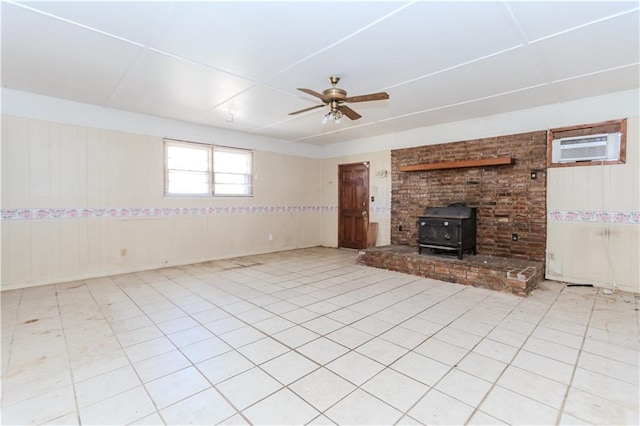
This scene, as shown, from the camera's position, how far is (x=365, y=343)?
2.59 meters

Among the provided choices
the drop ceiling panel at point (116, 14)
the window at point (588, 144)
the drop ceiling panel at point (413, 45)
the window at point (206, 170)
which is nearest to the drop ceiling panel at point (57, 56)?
the drop ceiling panel at point (116, 14)

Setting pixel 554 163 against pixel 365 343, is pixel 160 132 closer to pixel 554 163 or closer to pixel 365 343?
pixel 365 343

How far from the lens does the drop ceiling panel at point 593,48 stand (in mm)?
2588

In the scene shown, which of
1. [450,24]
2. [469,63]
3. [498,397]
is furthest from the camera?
[469,63]

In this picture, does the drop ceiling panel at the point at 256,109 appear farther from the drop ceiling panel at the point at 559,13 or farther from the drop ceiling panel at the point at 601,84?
the drop ceiling panel at the point at 601,84

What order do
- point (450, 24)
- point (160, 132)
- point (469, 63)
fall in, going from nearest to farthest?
point (450, 24) → point (469, 63) → point (160, 132)

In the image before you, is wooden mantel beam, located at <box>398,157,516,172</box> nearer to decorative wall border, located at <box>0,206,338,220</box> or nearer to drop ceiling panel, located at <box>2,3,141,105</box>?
decorative wall border, located at <box>0,206,338,220</box>

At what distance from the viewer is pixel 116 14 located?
8.00 ft

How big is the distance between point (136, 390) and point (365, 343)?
1.71m

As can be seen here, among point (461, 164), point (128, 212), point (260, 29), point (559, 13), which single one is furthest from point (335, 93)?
point (128, 212)

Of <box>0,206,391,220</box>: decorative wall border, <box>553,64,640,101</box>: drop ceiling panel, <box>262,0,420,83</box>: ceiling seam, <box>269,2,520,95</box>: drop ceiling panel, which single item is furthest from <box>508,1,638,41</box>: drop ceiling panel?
<box>0,206,391,220</box>: decorative wall border

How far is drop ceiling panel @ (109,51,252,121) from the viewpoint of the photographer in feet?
11.1

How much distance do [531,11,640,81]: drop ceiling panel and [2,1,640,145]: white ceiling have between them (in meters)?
0.02

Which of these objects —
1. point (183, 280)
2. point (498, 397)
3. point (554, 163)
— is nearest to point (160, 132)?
point (183, 280)
